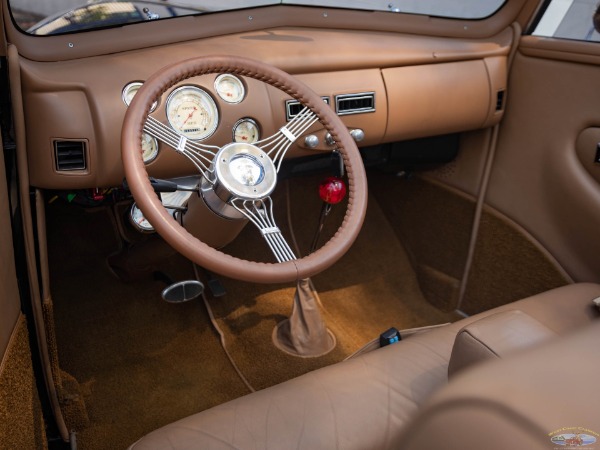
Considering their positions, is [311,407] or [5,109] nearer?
[311,407]

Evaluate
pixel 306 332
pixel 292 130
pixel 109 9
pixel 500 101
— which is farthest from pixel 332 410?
pixel 500 101

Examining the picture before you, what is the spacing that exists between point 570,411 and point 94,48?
1.43 m

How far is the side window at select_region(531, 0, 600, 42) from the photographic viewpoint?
1.92m

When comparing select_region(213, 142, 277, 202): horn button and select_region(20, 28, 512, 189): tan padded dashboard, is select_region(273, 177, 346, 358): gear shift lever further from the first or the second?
select_region(213, 142, 277, 202): horn button

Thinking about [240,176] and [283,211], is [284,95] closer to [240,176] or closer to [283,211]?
[240,176]

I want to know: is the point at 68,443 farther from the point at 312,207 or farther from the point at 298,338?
the point at 312,207

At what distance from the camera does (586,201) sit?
6.38ft

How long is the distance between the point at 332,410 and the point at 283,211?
145 centimetres

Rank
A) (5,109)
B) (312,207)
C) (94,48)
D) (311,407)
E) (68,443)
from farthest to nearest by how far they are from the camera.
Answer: (312,207) → (68,443) → (94,48) → (5,109) → (311,407)

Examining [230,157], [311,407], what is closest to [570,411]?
[311,407]

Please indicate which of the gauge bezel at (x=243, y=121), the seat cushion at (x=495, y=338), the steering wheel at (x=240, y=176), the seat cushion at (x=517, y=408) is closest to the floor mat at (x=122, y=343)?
the gauge bezel at (x=243, y=121)

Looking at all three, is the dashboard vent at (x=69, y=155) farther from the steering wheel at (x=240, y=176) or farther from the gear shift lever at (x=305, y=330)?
the gear shift lever at (x=305, y=330)

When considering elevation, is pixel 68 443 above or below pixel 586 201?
below

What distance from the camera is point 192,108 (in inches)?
62.7
